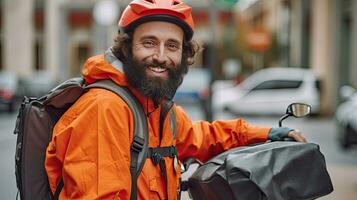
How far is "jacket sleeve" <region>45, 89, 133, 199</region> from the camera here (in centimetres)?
212

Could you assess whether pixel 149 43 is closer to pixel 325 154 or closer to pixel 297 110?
pixel 297 110

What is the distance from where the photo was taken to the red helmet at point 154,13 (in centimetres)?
238

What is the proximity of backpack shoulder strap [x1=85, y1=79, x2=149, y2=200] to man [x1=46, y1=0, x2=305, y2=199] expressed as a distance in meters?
0.03

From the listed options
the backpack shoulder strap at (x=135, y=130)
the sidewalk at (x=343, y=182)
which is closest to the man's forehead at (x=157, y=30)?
the backpack shoulder strap at (x=135, y=130)

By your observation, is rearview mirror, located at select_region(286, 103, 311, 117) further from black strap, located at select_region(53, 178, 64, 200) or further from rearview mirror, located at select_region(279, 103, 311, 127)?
black strap, located at select_region(53, 178, 64, 200)

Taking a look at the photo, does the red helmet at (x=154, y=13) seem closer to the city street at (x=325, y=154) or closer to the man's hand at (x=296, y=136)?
the man's hand at (x=296, y=136)

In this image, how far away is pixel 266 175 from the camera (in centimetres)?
235

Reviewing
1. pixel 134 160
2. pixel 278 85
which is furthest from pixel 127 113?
pixel 278 85

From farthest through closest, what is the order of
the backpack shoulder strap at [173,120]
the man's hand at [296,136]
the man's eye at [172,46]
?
the man's hand at [296,136] → the backpack shoulder strap at [173,120] → the man's eye at [172,46]

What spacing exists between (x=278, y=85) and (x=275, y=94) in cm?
38

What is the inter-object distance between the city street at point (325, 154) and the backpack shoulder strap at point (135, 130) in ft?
2.51

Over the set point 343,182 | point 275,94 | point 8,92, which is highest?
point 8,92

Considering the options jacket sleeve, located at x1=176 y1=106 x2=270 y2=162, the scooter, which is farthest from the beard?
jacket sleeve, located at x1=176 y1=106 x2=270 y2=162

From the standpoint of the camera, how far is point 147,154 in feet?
7.62
